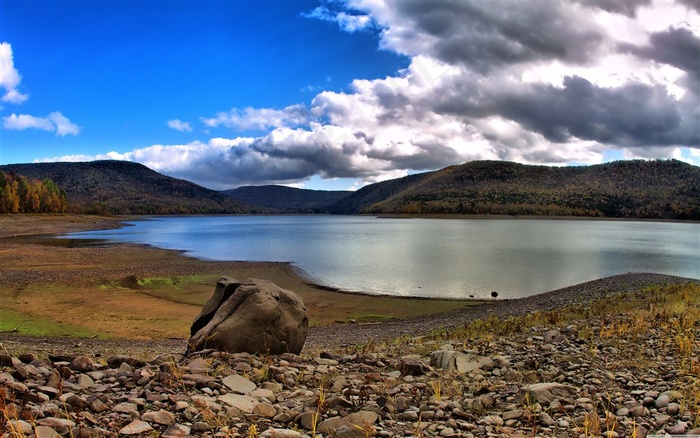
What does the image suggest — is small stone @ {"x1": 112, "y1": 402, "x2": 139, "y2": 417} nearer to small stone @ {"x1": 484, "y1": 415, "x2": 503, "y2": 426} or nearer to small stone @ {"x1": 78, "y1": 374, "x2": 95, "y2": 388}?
small stone @ {"x1": 78, "y1": 374, "x2": 95, "y2": 388}

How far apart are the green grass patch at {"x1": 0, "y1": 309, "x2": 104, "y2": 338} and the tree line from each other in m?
127

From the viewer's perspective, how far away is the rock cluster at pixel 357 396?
5.63m

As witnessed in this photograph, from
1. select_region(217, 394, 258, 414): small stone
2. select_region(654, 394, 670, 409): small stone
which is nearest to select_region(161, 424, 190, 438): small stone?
select_region(217, 394, 258, 414): small stone

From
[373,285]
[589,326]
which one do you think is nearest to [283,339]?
[589,326]

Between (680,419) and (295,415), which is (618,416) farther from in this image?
(295,415)

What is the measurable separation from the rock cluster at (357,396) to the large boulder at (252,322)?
2.35 ft

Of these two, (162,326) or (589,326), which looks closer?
(589,326)

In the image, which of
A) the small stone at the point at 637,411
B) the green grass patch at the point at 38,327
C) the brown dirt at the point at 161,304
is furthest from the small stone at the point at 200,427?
the green grass patch at the point at 38,327

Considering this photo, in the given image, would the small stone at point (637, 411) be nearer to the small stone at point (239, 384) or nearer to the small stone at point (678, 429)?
the small stone at point (678, 429)

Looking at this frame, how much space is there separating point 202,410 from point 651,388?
7.25 meters

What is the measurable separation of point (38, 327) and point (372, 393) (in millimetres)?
19003

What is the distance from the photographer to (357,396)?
727 centimetres

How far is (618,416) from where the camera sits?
242 inches

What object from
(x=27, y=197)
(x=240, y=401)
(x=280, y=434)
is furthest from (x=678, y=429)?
(x=27, y=197)
